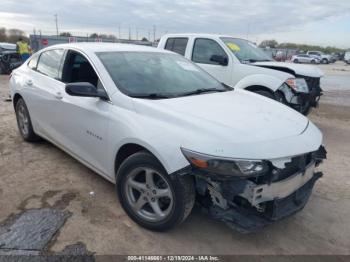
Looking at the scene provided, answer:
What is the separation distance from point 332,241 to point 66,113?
314 centimetres

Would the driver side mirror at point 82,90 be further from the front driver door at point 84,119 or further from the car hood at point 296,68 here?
the car hood at point 296,68

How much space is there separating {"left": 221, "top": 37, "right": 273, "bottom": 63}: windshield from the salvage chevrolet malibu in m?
3.30

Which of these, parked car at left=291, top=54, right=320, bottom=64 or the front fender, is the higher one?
the front fender

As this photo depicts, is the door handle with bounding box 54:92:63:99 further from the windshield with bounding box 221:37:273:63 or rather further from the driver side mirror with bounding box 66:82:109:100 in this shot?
the windshield with bounding box 221:37:273:63

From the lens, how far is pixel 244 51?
7.60m

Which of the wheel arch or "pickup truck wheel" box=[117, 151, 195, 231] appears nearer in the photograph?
"pickup truck wheel" box=[117, 151, 195, 231]

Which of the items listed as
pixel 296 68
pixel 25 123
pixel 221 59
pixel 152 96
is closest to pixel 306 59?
pixel 296 68

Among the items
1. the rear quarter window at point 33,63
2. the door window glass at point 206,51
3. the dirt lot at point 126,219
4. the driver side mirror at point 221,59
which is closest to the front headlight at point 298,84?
the driver side mirror at point 221,59

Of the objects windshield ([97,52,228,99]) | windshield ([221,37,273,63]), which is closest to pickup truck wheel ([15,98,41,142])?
windshield ([97,52,228,99])

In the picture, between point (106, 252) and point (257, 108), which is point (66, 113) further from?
point (257, 108)

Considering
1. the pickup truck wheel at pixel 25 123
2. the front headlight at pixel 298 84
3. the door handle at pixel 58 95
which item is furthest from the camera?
the front headlight at pixel 298 84

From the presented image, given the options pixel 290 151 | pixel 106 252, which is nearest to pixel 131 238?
pixel 106 252

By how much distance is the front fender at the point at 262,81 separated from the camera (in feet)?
21.9

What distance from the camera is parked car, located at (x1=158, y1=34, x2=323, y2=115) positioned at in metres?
6.73
